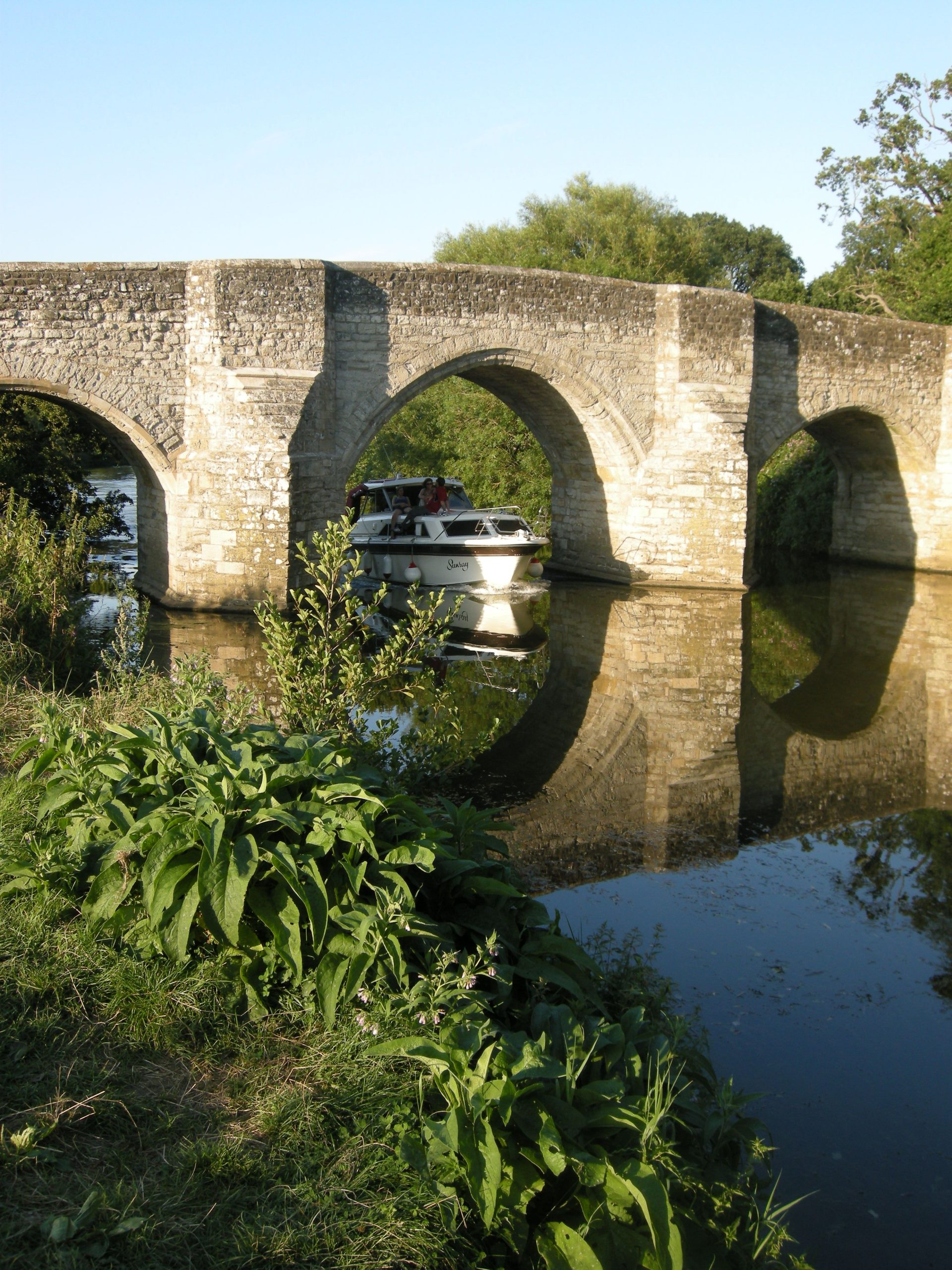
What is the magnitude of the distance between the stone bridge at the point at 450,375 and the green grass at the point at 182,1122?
29.8ft

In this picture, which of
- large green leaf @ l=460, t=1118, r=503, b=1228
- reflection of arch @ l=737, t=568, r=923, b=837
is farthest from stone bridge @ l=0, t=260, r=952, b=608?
large green leaf @ l=460, t=1118, r=503, b=1228

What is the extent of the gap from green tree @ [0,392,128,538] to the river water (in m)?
4.22

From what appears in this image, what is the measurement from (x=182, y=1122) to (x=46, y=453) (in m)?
14.1

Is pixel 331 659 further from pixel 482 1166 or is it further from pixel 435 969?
pixel 482 1166

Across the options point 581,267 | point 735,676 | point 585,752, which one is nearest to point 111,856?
point 585,752

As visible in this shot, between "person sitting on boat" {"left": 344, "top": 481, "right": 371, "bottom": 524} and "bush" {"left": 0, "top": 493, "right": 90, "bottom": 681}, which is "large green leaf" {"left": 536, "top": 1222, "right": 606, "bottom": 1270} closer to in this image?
"bush" {"left": 0, "top": 493, "right": 90, "bottom": 681}

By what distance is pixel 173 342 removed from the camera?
37.5 ft

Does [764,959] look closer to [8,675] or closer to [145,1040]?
[145,1040]

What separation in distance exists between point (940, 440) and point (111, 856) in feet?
54.4

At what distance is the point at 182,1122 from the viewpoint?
248cm

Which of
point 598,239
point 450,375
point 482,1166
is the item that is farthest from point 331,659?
point 598,239

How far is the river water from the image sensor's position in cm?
344

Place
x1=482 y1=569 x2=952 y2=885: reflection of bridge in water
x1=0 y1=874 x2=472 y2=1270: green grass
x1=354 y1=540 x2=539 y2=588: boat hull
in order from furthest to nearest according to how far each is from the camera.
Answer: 1. x1=354 y1=540 x2=539 y2=588: boat hull
2. x1=482 y1=569 x2=952 y2=885: reflection of bridge in water
3. x1=0 y1=874 x2=472 y2=1270: green grass

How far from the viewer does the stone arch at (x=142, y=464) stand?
11094 mm
